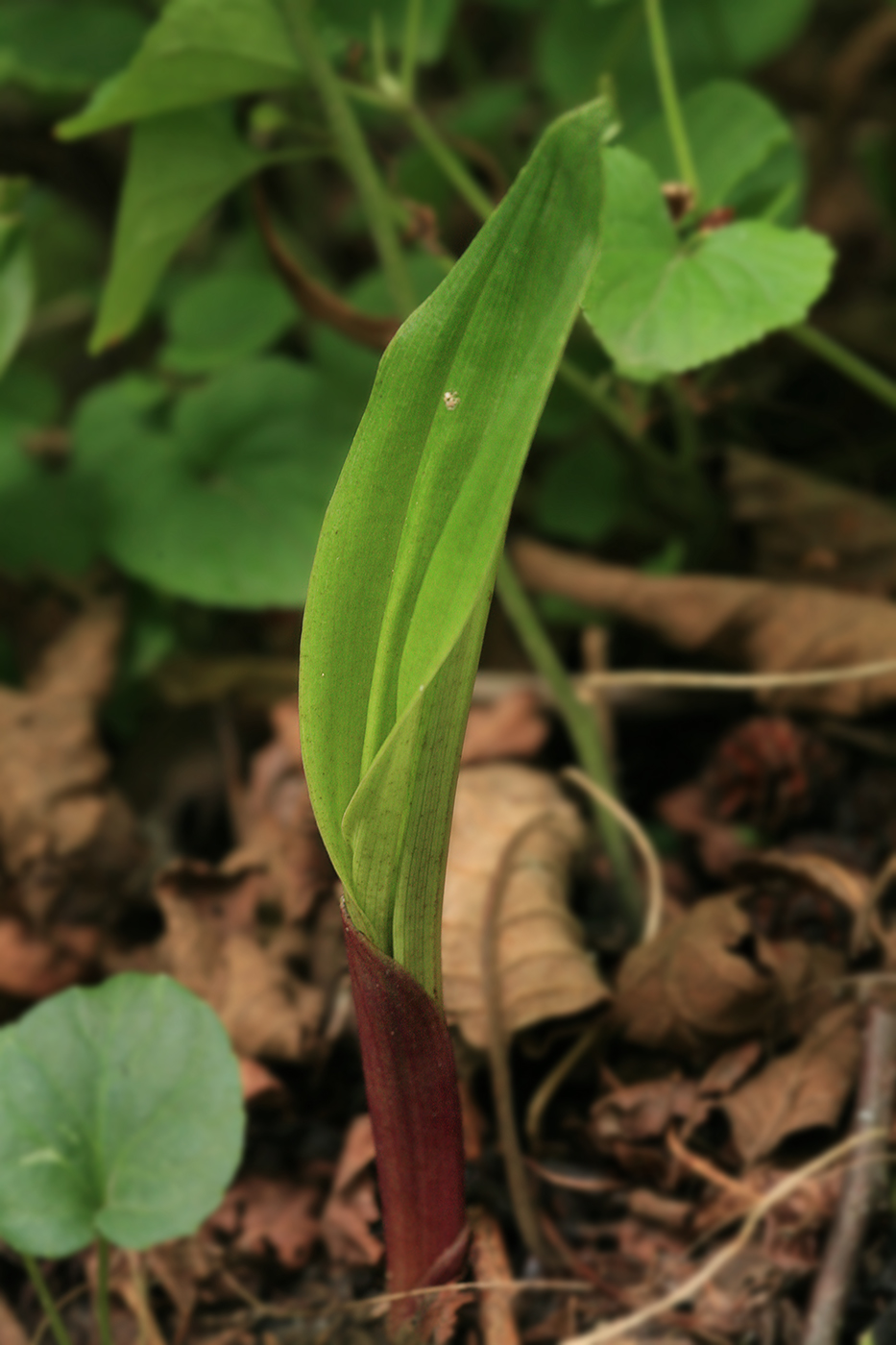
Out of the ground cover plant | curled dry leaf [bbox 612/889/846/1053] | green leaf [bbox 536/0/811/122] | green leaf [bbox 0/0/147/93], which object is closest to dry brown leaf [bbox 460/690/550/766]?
the ground cover plant

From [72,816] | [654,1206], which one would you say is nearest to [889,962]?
[654,1206]

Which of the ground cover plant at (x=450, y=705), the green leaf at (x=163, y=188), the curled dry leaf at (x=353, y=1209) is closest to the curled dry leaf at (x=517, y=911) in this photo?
the ground cover plant at (x=450, y=705)

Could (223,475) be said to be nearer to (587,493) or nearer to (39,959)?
(587,493)

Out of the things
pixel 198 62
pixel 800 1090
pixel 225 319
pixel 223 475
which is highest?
pixel 198 62

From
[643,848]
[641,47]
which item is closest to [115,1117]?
[643,848]

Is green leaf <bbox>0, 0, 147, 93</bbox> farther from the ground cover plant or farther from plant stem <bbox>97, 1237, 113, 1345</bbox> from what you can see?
plant stem <bbox>97, 1237, 113, 1345</bbox>

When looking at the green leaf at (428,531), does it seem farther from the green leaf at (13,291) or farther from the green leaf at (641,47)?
the green leaf at (641,47)
